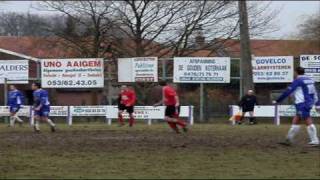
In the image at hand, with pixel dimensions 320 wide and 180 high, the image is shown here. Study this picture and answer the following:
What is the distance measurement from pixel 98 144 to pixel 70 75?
20322mm

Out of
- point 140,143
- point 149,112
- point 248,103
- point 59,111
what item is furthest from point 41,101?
point 248,103

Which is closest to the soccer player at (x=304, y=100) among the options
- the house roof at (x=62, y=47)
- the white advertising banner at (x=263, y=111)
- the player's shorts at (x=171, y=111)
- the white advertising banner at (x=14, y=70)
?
the player's shorts at (x=171, y=111)

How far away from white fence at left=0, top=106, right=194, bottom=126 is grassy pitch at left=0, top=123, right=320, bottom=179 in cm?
1542

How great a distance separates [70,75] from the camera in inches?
1431

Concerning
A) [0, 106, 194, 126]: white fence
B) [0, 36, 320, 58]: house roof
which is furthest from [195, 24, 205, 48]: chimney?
[0, 106, 194, 126]: white fence

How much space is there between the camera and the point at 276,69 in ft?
115

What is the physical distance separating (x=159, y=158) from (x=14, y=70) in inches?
966

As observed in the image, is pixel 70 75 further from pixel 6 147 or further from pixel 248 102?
pixel 6 147

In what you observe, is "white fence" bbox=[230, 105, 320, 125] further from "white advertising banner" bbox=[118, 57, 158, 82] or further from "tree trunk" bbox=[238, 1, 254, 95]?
"white advertising banner" bbox=[118, 57, 158, 82]

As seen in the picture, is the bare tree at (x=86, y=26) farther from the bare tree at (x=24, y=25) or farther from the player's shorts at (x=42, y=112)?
the player's shorts at (x=42, y=112)

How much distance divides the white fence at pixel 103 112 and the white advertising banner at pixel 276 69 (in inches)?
177

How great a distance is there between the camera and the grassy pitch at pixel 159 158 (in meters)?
10.9

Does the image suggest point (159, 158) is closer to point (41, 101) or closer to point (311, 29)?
point (41, 101)

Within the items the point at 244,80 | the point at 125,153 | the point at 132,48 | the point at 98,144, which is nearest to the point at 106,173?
the point at 125,153
